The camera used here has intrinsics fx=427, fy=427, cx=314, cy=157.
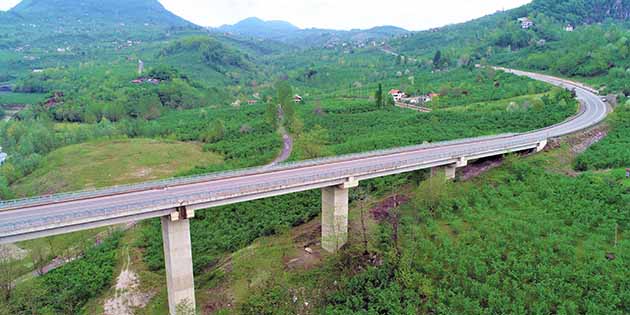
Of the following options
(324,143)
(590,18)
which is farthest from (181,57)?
(590,18)

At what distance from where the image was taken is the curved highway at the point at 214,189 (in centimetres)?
2989

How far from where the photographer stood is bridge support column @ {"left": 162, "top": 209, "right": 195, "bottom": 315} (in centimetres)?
3331

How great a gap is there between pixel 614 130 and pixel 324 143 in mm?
42771

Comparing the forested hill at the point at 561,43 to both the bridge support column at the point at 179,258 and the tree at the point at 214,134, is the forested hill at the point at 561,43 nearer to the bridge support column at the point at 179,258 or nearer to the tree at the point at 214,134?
the tree at the point at 214,134

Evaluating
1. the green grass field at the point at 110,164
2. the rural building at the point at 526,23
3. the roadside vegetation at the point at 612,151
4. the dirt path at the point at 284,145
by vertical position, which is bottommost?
the green grass field at the point at 110,164

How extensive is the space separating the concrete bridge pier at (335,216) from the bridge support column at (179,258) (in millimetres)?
13795

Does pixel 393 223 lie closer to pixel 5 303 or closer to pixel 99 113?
pixel 5 303

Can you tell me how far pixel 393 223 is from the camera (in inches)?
1650

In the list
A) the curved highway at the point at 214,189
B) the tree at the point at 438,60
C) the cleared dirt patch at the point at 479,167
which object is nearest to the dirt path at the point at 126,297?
the curved highway at the point at 214,189

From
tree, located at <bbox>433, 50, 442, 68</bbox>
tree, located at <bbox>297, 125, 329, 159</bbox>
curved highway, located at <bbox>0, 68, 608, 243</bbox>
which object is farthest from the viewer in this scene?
tree, located at <bbox>433, 50, 442, 68</bbox>

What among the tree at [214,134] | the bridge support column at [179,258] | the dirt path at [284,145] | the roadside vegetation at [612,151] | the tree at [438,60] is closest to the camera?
the bridge support column at [179,258]

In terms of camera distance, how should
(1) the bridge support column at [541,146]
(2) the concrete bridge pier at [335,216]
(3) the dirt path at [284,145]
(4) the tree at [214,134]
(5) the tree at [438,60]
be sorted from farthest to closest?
1. (5) the tree at [438,60]
2. (4) the tree at [214,134]
3. (3) the dirt path at [284,145]
4. (1) the bridge support column at [541,146]
5. (2) the concrete bridge pier at [335,216]

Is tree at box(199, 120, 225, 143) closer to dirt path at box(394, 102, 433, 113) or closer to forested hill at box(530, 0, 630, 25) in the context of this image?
dirt path at box(394, 102, 433, 113)

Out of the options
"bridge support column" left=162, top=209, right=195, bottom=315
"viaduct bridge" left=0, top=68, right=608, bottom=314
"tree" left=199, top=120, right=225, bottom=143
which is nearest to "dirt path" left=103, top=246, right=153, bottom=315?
"viaduct bridge" left=0, top=68, right=608, bottom=314
